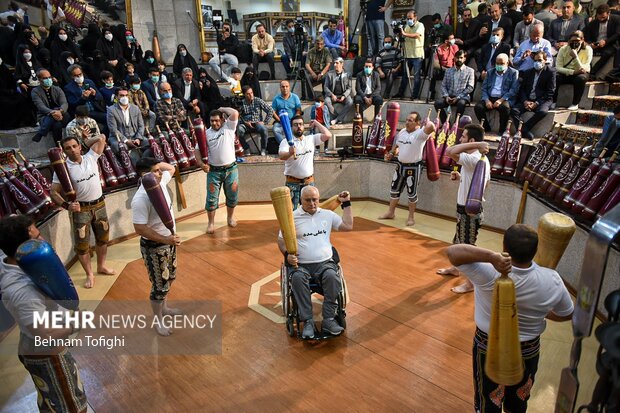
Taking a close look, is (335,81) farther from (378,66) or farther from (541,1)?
(541,1)

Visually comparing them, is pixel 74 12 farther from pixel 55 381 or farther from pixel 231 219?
pixel 55 381

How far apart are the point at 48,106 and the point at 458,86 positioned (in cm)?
661

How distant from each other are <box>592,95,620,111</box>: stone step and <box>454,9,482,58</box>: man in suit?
2.38 m

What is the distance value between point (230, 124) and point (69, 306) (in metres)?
3.90

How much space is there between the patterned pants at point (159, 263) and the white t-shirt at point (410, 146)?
3465 mm

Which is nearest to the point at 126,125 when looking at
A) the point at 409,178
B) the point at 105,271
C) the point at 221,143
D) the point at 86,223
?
the point at 221,143

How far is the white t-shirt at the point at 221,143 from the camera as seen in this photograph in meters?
5.74

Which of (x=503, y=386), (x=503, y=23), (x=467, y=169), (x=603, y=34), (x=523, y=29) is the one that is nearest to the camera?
(x=503, y=386)

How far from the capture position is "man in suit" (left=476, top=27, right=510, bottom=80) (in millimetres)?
7543

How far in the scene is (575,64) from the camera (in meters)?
6.93

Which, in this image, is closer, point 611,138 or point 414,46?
point 611,138

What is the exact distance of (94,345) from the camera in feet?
12.4

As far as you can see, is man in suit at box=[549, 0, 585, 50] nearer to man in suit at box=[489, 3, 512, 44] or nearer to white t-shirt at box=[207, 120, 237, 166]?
man in suit at box=[489, 3, 512, 44]

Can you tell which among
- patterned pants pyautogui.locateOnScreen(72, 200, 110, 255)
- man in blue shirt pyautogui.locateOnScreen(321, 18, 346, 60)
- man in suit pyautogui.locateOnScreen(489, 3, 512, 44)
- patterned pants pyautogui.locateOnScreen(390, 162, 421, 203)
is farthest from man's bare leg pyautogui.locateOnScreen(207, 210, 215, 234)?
man in suit pyautogui.locateOnScreen(489, 3, 512, 44)
